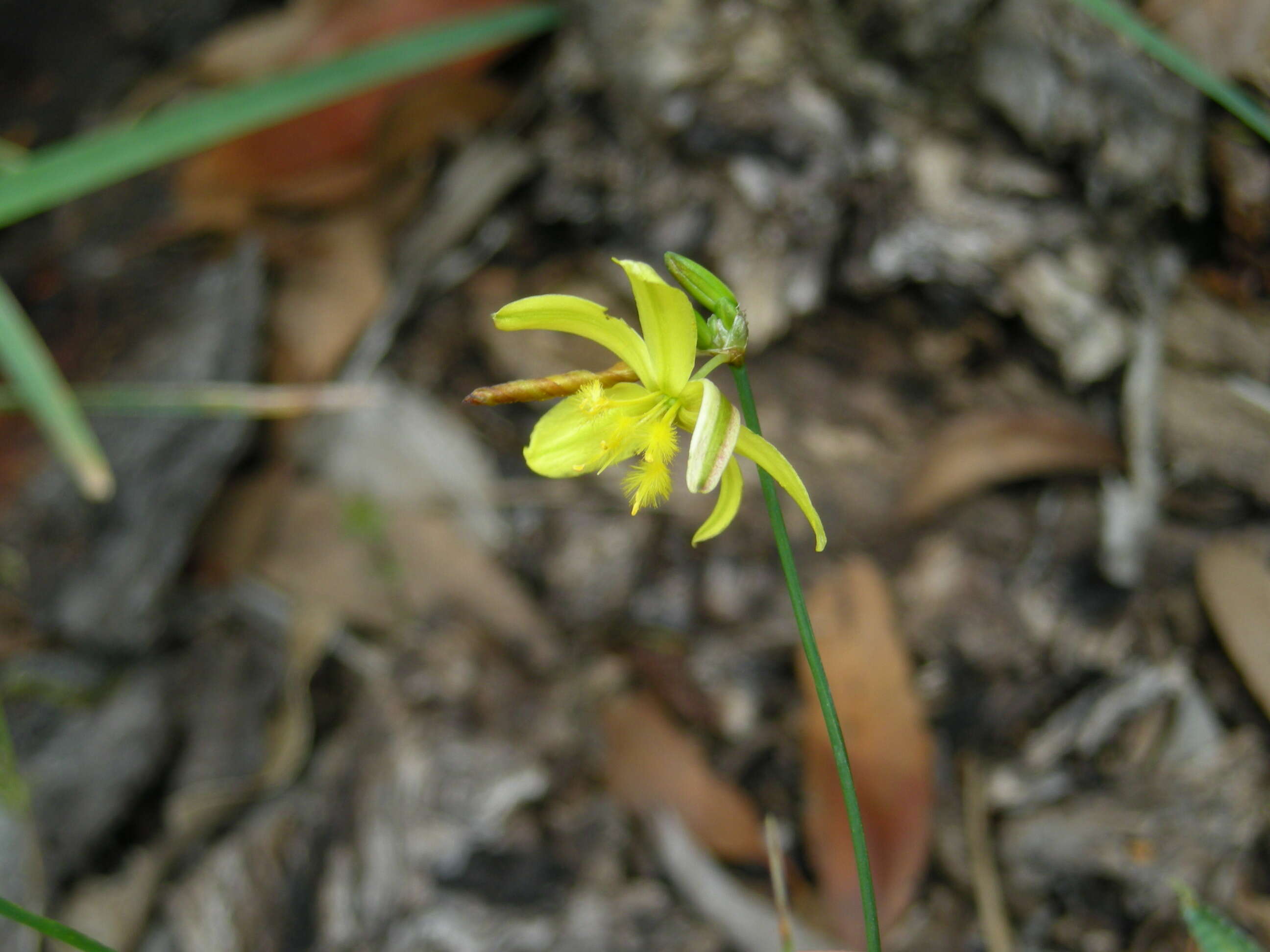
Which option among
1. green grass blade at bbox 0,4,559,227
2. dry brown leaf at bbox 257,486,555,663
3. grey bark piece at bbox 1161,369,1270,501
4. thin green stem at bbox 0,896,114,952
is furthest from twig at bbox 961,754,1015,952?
green grass blade at bbox 0,4,559,227

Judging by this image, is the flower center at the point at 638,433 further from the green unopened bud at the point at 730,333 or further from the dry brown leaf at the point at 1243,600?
the dry brown leaf at the point at 1243,600

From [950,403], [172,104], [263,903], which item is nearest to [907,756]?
[950,403]

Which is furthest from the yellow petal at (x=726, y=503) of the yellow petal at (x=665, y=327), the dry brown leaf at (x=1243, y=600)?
the dry brown leaf at (x=1243, y=600)

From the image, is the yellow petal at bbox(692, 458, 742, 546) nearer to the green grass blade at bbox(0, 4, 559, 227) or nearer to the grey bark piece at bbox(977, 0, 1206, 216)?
the grey bark piece at bbox(977, 0, 1206, 216)

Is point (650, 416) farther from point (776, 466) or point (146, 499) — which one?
point (146, 499)

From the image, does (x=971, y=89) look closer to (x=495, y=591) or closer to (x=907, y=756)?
(x=907, y=756)

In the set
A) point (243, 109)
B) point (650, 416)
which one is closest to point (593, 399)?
point (650, 416)

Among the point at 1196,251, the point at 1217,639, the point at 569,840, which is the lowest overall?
the point at 569,840
